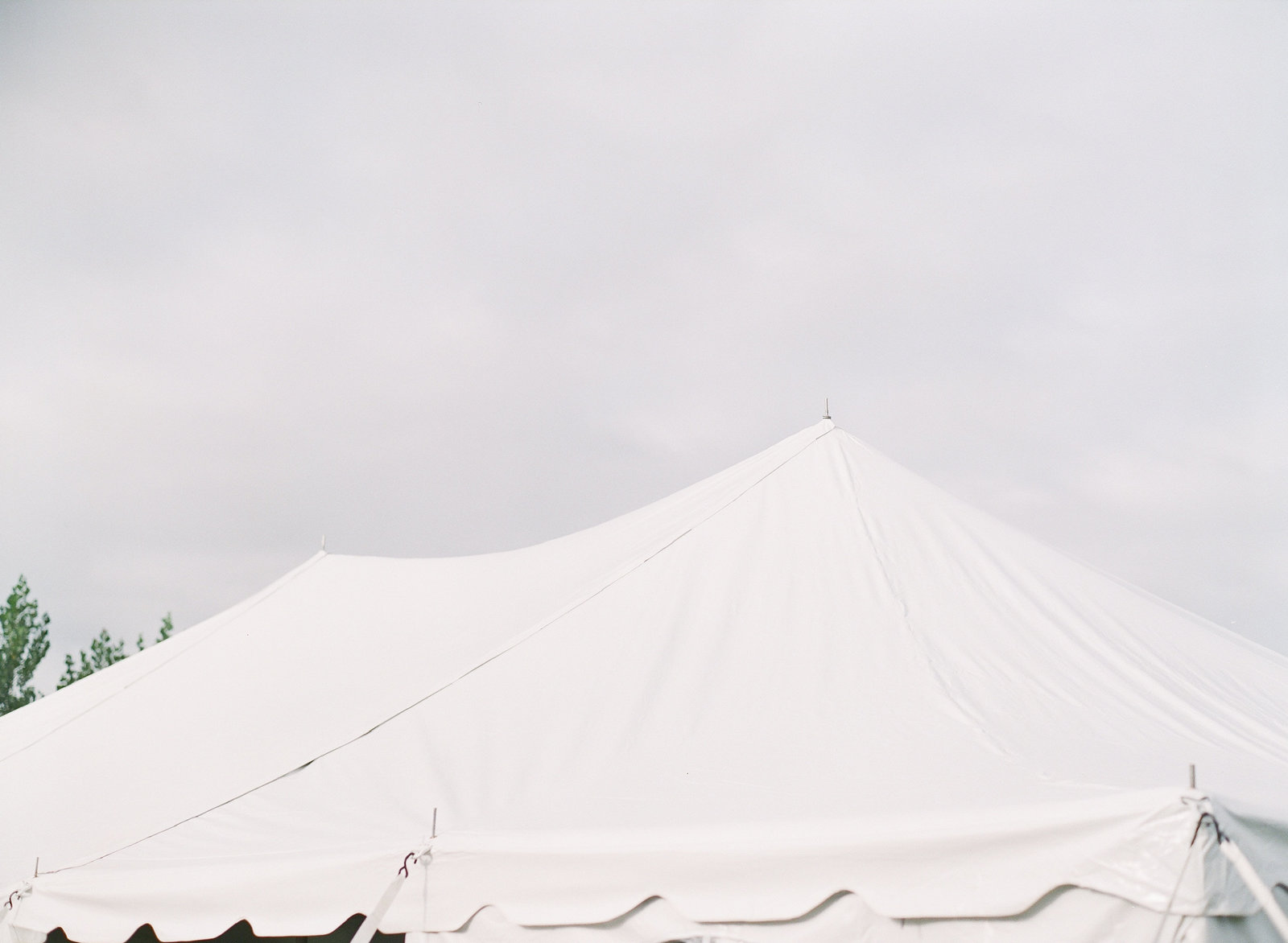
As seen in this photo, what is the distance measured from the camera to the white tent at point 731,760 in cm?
157

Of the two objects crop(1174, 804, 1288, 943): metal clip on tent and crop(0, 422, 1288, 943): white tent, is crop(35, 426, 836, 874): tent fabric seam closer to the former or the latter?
crop(0, 422, 1288, 943): white tent

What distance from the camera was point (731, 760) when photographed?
82.4 inches

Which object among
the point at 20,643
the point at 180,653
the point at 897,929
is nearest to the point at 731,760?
the point at 897,929

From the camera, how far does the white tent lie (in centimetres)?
157

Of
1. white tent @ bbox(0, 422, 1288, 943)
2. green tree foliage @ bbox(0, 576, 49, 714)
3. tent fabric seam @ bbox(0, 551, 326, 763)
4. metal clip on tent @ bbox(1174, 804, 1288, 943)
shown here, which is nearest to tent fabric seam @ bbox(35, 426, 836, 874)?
white tent @ bbox(0, 422, 1288, 943)

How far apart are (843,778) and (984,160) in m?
4.29

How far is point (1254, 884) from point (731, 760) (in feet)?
3.46

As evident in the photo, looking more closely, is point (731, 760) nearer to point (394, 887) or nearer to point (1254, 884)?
point (394, 887)

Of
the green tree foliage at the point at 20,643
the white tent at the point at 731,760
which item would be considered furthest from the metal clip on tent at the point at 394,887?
the green tree foliage at the point at 20,643

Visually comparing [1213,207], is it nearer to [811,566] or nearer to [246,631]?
[811,566]

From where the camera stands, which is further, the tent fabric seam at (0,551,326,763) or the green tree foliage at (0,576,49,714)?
the green tree foliage at (0,576,49,714)

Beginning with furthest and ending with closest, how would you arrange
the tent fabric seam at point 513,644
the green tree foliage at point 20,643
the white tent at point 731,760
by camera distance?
the green tree foliage at point 20,643 < the tent fabric seam at point 513,644 < the white tent at point 731,760

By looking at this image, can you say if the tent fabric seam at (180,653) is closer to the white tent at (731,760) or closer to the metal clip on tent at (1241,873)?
the white tent at (731,760)

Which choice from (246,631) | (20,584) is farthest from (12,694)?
(246,631)
